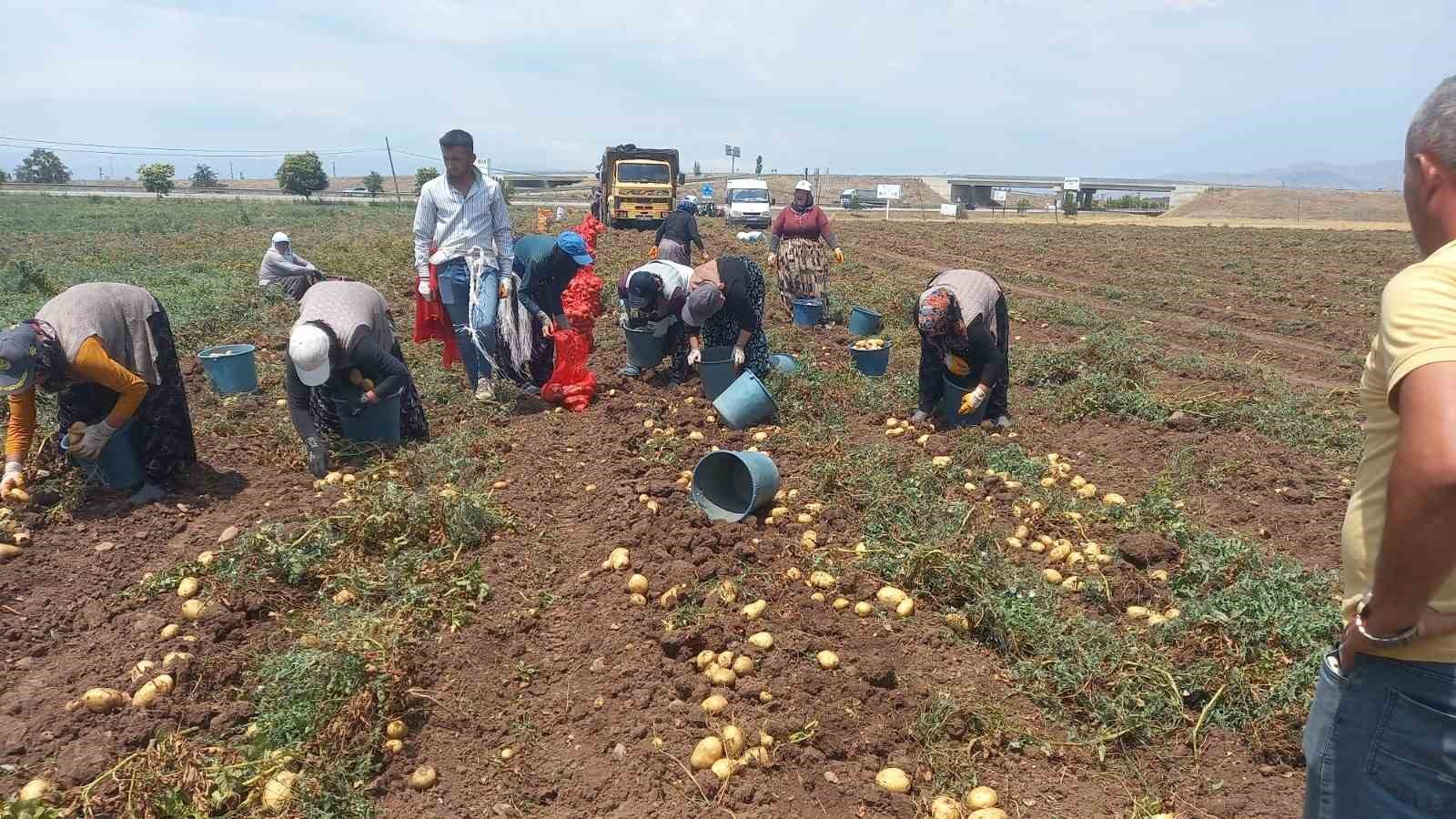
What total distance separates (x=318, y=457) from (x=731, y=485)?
2.42 m

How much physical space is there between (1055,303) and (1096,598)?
8.50 m

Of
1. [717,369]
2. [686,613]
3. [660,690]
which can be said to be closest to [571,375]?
→ [717,369]

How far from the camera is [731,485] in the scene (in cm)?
446

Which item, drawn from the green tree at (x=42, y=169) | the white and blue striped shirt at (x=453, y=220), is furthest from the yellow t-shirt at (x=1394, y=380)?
the green tree at (x=42, y=169)

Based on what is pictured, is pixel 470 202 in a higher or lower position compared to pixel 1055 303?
higher

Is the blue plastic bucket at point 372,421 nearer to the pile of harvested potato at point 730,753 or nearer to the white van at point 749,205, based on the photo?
the pile of harvested potato at point 730,753

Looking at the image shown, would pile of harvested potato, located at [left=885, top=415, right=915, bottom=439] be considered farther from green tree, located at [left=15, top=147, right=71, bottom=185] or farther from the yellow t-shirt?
green tree, located at [left=15, top=147, right=71, bottom=185]

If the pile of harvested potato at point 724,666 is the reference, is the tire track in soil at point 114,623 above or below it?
below

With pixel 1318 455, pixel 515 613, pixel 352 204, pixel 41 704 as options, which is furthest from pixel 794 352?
pixel 352 204

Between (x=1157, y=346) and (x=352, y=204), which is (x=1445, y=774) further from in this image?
(x=352, y=204)

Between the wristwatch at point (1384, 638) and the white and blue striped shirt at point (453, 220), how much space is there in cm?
539

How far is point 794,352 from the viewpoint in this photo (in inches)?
294

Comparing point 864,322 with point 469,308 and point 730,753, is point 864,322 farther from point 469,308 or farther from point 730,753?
point 730,753

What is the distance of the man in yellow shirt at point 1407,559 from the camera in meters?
1.24
